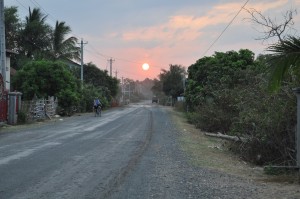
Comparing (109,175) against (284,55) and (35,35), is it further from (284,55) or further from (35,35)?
(35,35)

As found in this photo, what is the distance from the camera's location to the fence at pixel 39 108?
30.7m

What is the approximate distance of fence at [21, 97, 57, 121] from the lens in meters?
30.7

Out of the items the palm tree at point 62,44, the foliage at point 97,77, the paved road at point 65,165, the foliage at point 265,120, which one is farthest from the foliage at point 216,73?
the foliage at point 97,77

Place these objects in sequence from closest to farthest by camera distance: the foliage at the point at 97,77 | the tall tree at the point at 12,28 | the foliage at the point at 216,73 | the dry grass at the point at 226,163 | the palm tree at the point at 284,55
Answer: the palm tree at the point at 284,55, the dry grass at the point at 226,163, the foliage at the point at 216,73, the tall tree at the point at 12,28, the foliage at the point at 97,77

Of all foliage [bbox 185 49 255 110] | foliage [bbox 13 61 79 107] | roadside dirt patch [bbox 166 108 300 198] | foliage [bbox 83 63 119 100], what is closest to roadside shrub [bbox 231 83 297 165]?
roadside dirt patch [bbox 166 108 300 198]

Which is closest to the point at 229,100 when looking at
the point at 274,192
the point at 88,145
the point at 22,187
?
the point at 88,145

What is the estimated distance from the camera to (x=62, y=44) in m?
58.8

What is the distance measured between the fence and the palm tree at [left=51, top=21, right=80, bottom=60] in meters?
19.9

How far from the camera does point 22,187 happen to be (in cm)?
841

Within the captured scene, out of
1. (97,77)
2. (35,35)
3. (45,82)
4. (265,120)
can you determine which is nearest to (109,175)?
(265,120)

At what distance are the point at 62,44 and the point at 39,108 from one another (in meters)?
26.5

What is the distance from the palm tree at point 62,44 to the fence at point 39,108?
1992 centimetres

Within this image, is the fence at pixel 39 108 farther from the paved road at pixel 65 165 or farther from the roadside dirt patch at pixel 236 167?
the roadside dirt patch at pixel 236 167

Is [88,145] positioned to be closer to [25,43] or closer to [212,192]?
[212,192]
